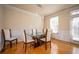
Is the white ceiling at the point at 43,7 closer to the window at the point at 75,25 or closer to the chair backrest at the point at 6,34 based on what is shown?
the window at the point at 75,25

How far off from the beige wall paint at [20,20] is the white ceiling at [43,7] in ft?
0.35

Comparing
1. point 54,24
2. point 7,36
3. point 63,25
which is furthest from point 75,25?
point 7,36

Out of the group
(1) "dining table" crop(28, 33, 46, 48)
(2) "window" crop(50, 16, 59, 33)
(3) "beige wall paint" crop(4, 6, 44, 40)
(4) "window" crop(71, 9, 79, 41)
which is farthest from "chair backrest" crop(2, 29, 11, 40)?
(4) "window" crop(71, 9, 79, 41)

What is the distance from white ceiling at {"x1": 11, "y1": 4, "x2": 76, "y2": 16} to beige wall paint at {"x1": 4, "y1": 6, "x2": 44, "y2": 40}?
4.2 inches

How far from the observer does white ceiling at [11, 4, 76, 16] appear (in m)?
2.11

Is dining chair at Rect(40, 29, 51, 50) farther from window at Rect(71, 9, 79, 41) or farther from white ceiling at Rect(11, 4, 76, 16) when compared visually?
window at Rect(71, 9, 79, 41)

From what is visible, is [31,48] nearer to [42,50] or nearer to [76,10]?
[42,50]

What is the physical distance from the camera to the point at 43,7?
2.17m

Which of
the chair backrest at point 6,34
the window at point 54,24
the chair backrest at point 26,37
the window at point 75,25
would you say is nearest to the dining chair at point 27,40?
the chair backrest at point 26,37

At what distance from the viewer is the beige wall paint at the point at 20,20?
217 centimetres

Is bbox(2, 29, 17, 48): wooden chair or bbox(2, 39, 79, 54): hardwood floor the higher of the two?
bbox(2, 29, 17, 48): wooden chair

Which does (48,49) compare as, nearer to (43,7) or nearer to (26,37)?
(26,37)
